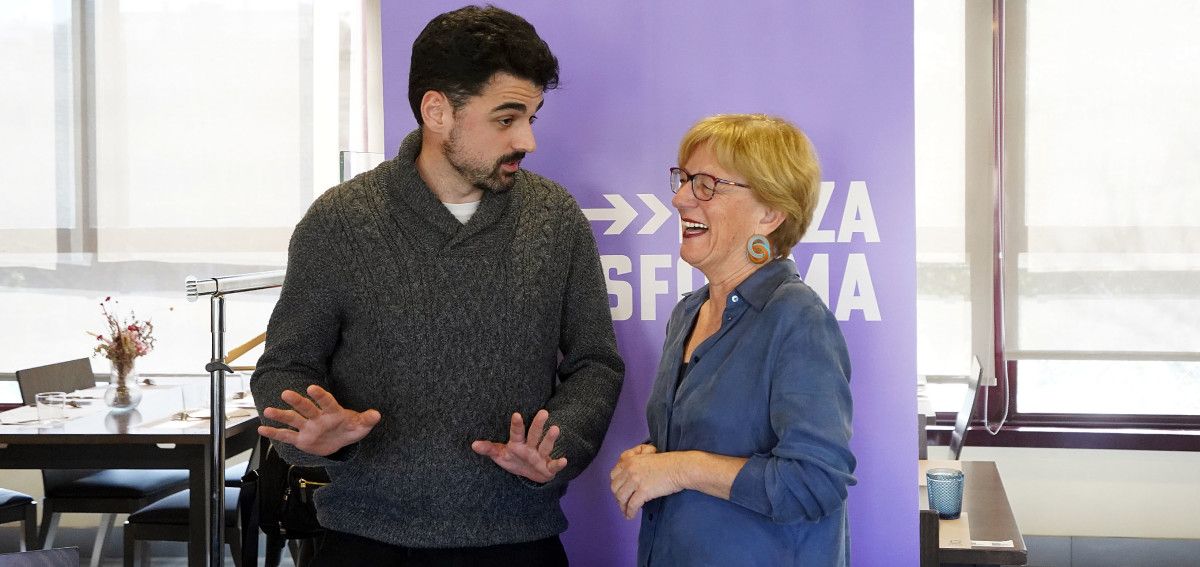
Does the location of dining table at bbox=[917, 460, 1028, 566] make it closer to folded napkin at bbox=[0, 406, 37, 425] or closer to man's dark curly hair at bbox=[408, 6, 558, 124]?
man's dark curly hair at bbox=[408, 6, 558, 124]

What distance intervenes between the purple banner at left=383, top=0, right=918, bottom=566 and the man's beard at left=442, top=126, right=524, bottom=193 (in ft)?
1.47

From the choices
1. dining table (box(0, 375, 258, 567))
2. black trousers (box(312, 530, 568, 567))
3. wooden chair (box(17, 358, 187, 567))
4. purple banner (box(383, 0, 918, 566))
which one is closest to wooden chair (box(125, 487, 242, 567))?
dining table (box(0, 375, 258, 567))

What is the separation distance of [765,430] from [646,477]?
202mm

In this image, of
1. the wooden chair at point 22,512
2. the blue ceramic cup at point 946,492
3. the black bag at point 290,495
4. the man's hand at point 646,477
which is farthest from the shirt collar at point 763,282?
the wooden chair at point 22,512

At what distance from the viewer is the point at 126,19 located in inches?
240

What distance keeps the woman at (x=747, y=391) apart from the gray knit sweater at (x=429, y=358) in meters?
0.19

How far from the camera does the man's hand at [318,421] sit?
1.74m

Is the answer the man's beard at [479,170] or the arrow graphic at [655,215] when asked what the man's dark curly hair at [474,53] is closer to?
the man's beard at [479,170]

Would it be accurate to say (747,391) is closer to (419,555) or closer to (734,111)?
(419,555)

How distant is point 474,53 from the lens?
6.36 feet

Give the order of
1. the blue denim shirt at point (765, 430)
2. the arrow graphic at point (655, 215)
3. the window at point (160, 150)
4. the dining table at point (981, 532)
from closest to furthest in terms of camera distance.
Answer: the blue denim shirt at point (765, 430)
the arrow graphic at point (655, 215)
the dining table at point (981, 532)
the window at point (160, 150)

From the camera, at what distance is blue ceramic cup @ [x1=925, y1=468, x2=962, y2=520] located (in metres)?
3.39

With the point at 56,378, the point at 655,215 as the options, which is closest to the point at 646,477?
the point at 655,215

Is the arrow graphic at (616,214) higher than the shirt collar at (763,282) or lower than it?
higher
